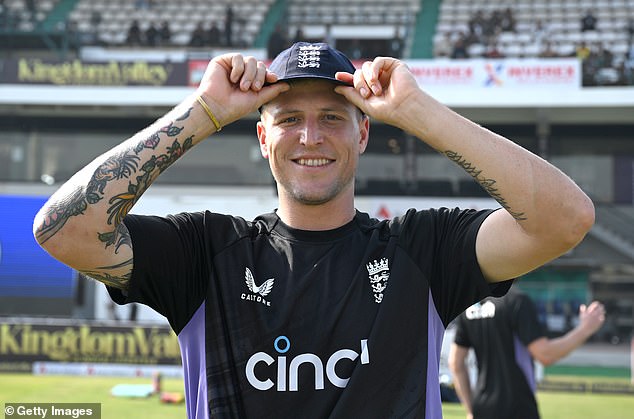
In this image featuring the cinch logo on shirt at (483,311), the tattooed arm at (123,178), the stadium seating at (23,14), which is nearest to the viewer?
the tattooed arm at (123,178)

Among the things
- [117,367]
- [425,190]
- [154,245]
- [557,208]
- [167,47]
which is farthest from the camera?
[167,47]

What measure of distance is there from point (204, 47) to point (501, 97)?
28.9ft

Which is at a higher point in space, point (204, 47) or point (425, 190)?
point (204, 47)

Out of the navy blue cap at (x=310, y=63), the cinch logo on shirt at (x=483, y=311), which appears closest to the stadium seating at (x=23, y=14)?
the cinch logo on shirt at (x=483, y=311)

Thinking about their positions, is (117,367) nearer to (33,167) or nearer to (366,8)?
(33,167)

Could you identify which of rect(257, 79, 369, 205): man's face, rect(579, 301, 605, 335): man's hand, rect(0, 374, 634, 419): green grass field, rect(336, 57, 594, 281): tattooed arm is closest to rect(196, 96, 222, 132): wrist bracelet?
rect(257, 79, 369, 205): man's face

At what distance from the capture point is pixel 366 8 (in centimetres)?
2669

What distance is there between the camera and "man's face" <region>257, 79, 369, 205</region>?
2.37m

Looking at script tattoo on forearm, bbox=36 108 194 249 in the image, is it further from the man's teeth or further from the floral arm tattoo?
the man's teeth

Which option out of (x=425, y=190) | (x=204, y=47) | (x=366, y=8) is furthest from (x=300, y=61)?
(x=366, y=8)

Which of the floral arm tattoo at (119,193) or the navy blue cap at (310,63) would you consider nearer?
the floral arm tattoo at (119,193)

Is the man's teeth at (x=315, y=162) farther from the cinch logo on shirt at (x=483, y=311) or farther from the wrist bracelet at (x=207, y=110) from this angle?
the cinch logo on shirt at (x=483, y=311)

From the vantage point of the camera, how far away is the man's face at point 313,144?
2.37 meters

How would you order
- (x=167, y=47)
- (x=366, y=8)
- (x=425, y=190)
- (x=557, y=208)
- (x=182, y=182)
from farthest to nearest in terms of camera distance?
1. (x=366, y=8)
2. (x=167, y=47)
3. (x=182, y=182)
4. (x=425, y=190)
5. (x=557, y=208)
